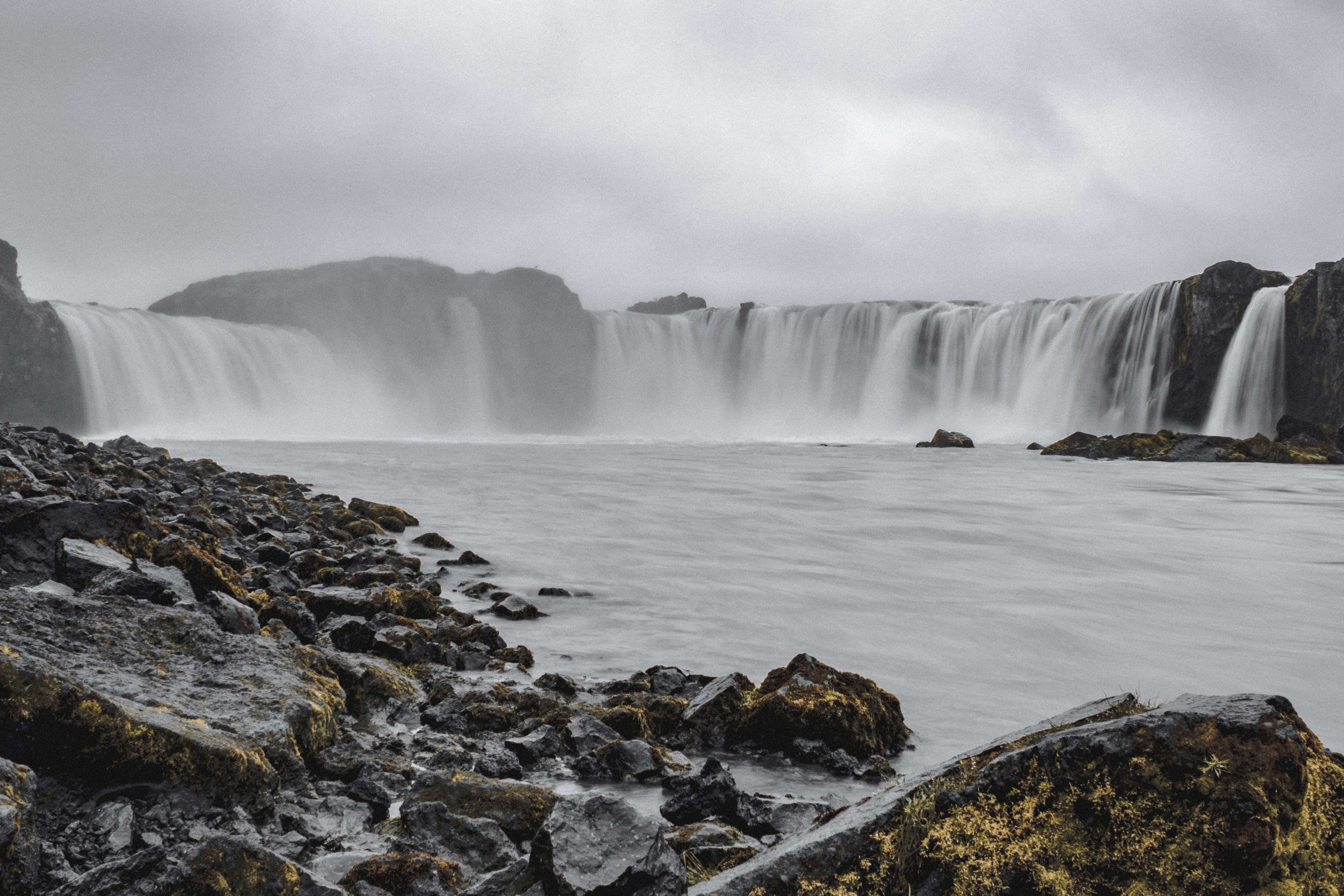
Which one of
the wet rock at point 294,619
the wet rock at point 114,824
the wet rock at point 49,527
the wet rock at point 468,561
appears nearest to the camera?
the wet rock at point 114,824

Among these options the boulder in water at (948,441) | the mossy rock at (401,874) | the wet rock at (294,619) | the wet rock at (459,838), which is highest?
the boulder in water at (948,441)

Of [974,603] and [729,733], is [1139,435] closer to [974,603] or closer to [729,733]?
[974,603]

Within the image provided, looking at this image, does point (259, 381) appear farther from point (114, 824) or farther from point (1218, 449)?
point (114, 824)

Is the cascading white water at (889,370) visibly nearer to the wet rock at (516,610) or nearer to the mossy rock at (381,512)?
the mossy rock at (381,512)

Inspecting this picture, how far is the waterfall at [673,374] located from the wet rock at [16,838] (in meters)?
51.9

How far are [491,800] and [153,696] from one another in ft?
3.81

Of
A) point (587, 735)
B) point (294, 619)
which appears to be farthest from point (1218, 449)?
point (294, 619)

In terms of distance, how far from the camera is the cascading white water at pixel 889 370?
48.4 metres

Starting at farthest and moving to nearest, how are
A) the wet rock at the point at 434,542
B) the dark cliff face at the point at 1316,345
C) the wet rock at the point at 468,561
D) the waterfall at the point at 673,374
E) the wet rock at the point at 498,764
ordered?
the waterfall at the point at 673,374
the dark cliff face at the point at 1316,345
the wet rock at the point at 434,542
the wet rock at the point at 468,561
the wet rock at the point at 498,764

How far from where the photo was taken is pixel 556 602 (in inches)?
309

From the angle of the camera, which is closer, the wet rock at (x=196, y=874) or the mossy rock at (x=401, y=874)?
the wet rock at (x=196, y=874)

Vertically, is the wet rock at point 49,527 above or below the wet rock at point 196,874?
above

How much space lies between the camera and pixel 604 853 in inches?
77.9

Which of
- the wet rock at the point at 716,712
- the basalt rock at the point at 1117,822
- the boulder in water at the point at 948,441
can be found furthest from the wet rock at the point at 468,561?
the boulder in water at the point at 948,441
